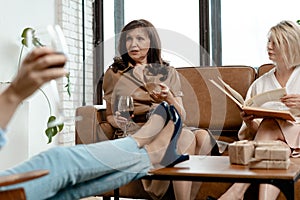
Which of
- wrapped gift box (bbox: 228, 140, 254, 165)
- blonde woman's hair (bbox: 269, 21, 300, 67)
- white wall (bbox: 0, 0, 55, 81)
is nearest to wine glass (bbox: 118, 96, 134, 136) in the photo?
wrapped gift box (bbox: 228, 140, 254, 165)

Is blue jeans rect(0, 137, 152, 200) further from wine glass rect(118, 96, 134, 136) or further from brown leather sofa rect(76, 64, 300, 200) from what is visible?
brown leather sofa rect(76, 64, 300, 200)

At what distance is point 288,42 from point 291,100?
34 cm

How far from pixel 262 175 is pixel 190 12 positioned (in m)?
2.82

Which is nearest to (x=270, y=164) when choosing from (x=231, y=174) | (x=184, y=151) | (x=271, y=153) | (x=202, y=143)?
(x=271, y=153)

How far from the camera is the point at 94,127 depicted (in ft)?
8.52

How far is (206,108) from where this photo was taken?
2.90m

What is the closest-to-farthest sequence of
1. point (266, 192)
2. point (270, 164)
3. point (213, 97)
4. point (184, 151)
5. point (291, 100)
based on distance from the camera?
point (270, 164) < point (266, 192) < point (184, 151) < point (291, 100) < point (213, 97)

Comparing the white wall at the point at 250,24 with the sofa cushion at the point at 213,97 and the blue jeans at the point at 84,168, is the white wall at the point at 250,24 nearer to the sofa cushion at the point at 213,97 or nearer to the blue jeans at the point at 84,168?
the sofa cushion at the point at 213,97

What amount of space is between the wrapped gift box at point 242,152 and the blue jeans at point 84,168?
36 centimetres

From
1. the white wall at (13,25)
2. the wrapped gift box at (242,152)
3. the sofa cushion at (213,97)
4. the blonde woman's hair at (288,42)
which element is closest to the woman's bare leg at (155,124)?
the wrapped gift box at (242,152)

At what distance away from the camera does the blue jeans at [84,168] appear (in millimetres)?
1145

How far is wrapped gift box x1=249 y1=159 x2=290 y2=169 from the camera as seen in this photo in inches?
62.4

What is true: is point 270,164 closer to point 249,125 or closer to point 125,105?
point 125,105

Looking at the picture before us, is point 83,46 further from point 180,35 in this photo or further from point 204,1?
point 204,1
